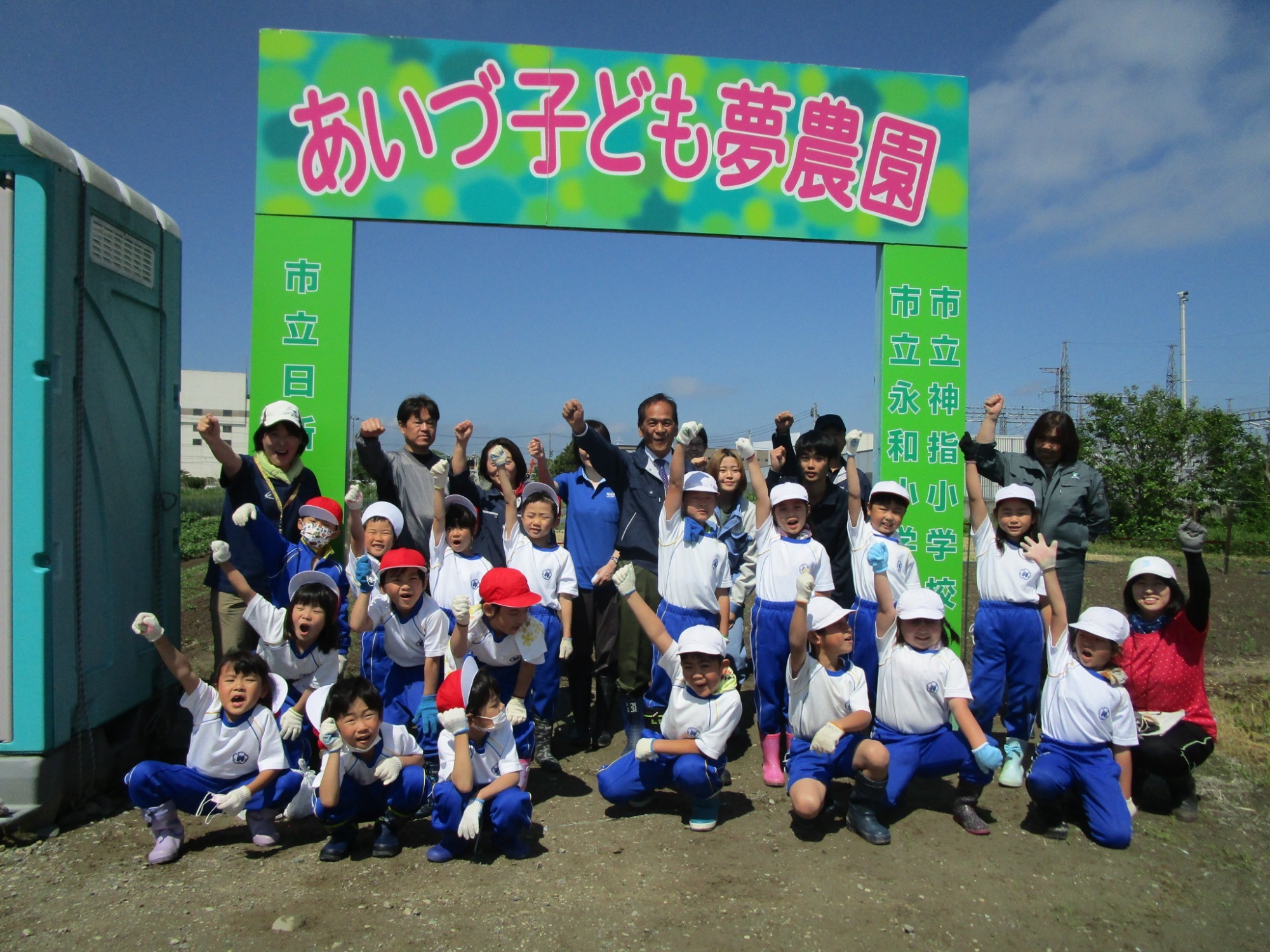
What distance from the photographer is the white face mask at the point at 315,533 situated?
4.31m

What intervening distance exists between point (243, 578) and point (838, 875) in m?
3.04

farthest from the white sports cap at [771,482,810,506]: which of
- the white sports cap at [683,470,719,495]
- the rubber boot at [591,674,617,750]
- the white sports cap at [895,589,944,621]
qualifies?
the rubber boot at [591,674,617,750]

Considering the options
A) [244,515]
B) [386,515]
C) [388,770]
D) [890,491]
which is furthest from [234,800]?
[890,491]

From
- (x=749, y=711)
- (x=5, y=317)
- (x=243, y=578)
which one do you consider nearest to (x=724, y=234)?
(x=749, y=711)

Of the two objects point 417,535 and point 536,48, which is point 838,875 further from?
point 536,48

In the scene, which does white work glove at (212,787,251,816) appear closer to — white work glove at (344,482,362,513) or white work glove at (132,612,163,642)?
white work glove at (132,612,163,642)

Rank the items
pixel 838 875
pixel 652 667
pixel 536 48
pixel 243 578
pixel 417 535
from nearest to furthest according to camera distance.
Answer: pixel 838 875 → pixel 243 578 → pixel 652 667 → pixel 417 535 → pixel 536 48

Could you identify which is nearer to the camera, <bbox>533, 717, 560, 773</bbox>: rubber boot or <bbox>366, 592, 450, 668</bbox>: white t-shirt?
<bbox>366, 592, 450, 668</bbox>: white t-shirt

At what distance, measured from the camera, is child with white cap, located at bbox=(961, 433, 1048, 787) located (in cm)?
420

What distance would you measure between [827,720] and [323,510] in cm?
277

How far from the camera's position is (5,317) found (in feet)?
11.5

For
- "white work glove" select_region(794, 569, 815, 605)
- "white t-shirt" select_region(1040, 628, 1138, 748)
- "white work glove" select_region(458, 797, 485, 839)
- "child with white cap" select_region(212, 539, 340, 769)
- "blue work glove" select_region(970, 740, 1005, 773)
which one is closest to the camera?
"white work glove" select_region(458, 797, 485, 839)

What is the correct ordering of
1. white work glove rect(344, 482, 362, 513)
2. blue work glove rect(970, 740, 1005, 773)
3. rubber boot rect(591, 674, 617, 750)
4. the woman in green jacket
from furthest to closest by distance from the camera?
rubber boot rect(591, 674, 617, 750) → the woman in green jacket → white work glove rect(344, 482, 362, 513) → blue work glove rect(970, 740, 1005, 773)

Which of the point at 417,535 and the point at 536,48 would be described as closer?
the point at 417,535
